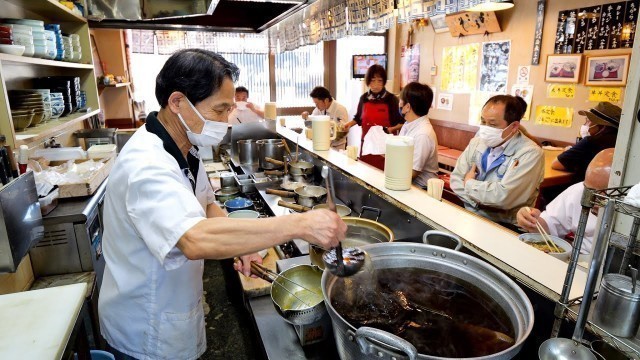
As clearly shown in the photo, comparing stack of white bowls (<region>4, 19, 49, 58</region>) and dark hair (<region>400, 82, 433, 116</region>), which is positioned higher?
stack of white bowls (<region>4, 19, 49, 58</region>)

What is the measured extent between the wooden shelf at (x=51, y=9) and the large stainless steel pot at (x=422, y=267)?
3.58 metres

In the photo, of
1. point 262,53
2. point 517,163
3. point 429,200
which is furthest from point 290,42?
point 429,200

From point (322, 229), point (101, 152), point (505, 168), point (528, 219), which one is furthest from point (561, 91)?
point (101, 152)

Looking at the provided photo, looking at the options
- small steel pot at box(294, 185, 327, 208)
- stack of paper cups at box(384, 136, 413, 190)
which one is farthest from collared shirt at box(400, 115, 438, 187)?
stack of paper cups at box(384, 136, 413, 190)

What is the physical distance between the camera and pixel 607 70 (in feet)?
15.0

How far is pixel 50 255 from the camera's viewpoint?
Result: 107 inches

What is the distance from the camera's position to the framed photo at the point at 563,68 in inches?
193

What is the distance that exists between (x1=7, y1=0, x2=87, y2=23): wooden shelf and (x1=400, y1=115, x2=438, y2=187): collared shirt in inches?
137

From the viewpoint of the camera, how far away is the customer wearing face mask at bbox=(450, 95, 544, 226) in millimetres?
A: 2768

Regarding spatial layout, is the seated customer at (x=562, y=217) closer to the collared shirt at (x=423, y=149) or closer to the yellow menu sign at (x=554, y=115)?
the collared shirt at (x=423, y=149)

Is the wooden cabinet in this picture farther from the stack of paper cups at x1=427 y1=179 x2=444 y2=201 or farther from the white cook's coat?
the stack of paper cups at x1=427 y1=179 x2=444 y2=201

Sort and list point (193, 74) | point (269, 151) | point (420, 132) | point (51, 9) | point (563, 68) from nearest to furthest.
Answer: point (193, 74), point (51, 9), point (420, 132), point (269, 151), point (563, 68)

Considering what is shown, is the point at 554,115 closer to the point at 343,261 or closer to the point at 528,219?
the point at 528,219

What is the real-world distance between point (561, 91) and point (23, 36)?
19.9ft
